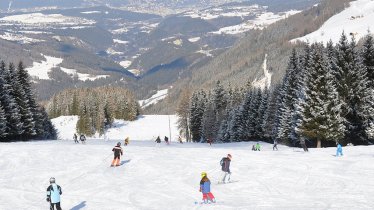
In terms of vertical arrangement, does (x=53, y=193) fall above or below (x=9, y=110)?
below

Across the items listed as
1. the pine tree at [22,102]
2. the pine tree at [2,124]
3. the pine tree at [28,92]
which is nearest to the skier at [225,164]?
the pine tree at [2,124]

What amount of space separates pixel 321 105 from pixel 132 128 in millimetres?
100862

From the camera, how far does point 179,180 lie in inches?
1470

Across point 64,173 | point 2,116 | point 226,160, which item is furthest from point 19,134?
point 226,160

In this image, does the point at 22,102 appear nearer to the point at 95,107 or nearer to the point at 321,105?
the point at 321,105

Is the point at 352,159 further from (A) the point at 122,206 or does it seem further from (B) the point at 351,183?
(A) the point at 122,206

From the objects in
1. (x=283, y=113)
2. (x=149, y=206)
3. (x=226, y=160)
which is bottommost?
(x=149, y=206)

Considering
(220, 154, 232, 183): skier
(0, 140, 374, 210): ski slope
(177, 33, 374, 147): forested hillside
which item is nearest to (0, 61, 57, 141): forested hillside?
(0, 140, 374, 210): ski slope

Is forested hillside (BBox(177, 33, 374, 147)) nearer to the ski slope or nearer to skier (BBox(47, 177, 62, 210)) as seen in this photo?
the ski slope

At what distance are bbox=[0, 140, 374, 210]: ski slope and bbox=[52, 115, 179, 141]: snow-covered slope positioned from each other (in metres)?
93.8

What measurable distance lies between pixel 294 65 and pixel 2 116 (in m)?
39.0

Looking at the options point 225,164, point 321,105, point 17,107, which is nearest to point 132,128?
point 17,107

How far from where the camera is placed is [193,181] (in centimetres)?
3700

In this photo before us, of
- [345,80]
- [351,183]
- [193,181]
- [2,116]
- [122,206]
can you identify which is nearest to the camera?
[122,206]
